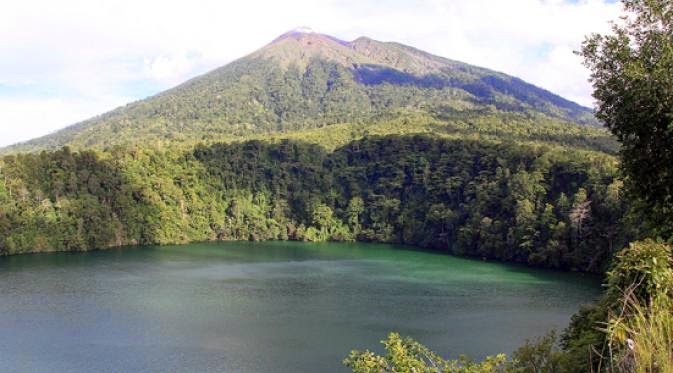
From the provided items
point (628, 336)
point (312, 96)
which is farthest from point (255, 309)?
point (312, 96)

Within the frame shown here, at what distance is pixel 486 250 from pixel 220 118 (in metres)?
71.8

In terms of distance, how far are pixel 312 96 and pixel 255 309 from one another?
10729cm

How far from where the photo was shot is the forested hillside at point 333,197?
1898 inches

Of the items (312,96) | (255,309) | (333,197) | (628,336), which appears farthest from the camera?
(312,96)

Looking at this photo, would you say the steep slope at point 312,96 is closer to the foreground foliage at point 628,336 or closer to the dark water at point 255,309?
the dark water at point 255,309

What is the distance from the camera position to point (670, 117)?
27.3ft

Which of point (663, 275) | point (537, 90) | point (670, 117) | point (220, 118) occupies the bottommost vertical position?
point (663, 275)

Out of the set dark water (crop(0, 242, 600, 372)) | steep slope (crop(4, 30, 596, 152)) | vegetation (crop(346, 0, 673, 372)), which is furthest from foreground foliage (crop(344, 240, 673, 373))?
steep slope (crop(4, 30, 596, 152))

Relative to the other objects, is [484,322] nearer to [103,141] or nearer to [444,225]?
[444,225]

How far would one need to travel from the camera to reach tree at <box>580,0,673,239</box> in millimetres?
8461

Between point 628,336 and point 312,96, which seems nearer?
point 628,336

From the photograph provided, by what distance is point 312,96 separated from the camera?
137500mm

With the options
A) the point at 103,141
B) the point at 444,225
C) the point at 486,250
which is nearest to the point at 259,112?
the point at 103,141

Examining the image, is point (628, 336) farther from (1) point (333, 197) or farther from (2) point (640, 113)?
(1) point (333, 197)
